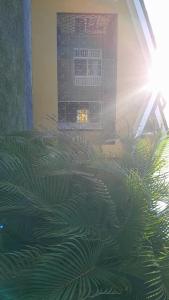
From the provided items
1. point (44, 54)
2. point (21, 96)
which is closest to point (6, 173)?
point (21, 96)

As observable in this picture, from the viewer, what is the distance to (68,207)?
2266mm

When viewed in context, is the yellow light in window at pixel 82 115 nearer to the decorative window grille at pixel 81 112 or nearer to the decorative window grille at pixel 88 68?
the decorative window grille at pixel 81 112

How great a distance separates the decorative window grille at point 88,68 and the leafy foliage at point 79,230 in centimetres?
1301

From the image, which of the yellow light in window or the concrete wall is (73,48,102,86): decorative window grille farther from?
the yellow light in window

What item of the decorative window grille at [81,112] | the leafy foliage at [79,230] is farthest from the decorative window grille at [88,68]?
the leafy foliage at [79,230]

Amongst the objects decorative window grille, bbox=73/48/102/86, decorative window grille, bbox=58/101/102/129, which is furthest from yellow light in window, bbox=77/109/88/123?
decorative window grille, bbox=73/48/102/86

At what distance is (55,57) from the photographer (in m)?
14.9

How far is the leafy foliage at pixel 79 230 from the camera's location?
192 cm

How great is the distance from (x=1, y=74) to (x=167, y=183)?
3386mm

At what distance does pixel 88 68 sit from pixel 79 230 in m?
13.8

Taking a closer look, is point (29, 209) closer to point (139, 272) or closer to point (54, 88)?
point (139, 272)

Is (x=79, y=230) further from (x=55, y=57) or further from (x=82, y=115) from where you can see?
(x=82, y=115)

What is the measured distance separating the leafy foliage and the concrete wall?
11.8m

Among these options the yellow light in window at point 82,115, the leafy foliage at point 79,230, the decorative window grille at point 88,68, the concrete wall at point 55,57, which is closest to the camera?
the leafy foliage at point 79,230
